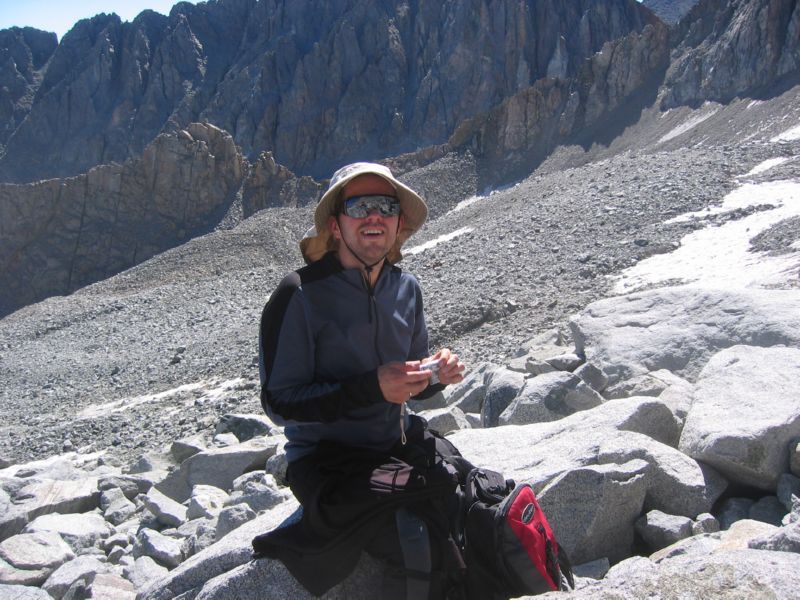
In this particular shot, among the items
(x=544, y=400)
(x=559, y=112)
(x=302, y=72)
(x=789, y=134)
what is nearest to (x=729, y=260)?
(x=544, y=400)

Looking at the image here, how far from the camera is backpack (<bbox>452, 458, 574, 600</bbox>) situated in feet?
10.2

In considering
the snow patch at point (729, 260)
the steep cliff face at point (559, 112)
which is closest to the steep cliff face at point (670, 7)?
the steep cliff face at point (559, 112)

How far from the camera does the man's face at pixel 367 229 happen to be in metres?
3.50

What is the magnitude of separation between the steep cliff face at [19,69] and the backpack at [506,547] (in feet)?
398

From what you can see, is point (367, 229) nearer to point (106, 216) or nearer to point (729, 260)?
point (729, 260)

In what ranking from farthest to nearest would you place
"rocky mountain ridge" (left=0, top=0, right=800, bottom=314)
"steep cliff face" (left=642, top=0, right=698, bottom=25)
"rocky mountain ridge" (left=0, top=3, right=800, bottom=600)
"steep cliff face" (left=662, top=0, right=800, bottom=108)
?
"steep cliff face" (left=642, top=0, right=698, bottom=25) → "rocky mountain ridge" (left=0, top=0, right=800, bottom=314) → "steep cliff face" (left=662, top=0, right=800, bottom=108) → "rocky mountain ridge" (left=0, top=3, right=800, bottom=600)

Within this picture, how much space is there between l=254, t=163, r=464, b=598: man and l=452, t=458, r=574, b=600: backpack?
0.52 feet

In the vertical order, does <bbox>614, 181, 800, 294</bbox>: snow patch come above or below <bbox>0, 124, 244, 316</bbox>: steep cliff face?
below

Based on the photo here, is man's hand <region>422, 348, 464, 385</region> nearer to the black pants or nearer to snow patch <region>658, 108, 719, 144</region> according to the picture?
the black pants

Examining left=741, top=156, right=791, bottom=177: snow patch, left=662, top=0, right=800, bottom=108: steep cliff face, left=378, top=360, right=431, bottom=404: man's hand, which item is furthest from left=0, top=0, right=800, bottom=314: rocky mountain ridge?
left=378, top=360, right=431, bottom=404: man's hand

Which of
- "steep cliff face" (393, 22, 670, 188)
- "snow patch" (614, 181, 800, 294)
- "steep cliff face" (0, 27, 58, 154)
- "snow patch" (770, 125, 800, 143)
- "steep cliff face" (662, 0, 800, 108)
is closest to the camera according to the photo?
"snow patch" (614, 181, 800, 294)

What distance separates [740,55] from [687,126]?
6.88 metres

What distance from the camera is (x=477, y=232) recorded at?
25938 mm

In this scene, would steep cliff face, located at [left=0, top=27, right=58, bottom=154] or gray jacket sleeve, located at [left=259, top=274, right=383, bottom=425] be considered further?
steep cliff face, located at [left=0, top=27, right=58, bottom=154]
